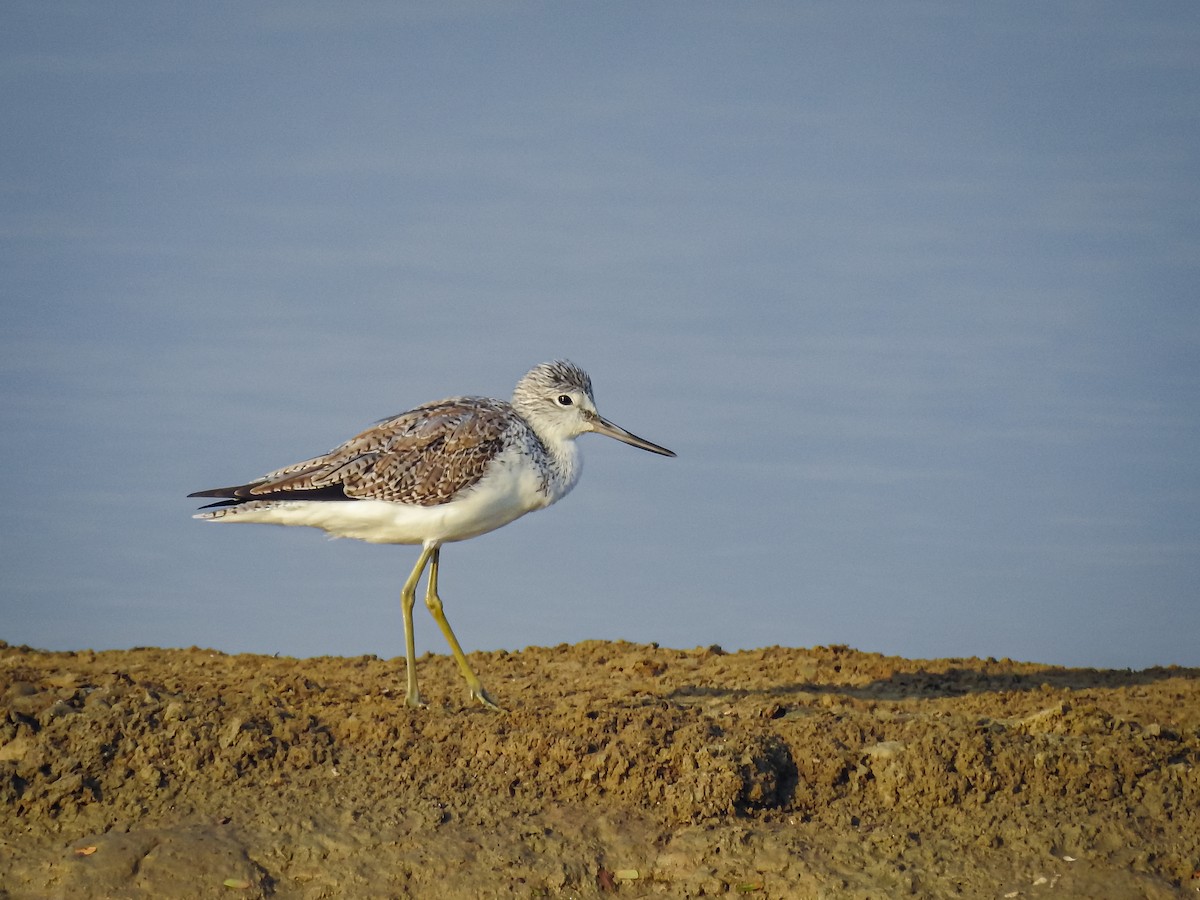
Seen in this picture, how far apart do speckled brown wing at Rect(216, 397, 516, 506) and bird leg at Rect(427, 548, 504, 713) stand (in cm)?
69

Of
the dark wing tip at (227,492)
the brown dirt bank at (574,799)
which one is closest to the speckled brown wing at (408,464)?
the dark wing tip at (227,492)

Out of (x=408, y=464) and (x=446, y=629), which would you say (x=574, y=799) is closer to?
(x=446, y=629)

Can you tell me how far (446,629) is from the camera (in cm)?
1140

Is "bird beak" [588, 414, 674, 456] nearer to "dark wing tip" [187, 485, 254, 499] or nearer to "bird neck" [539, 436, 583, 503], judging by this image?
"bird neck" [539, 436, 583, 503]

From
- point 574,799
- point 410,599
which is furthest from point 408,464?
point 574,799

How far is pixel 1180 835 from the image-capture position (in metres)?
9.34

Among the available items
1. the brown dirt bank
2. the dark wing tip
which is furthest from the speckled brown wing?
the brown dirt bank

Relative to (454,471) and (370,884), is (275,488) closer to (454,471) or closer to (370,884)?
(454,471)

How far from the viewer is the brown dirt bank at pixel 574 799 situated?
338 inches

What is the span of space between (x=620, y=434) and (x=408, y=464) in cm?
232

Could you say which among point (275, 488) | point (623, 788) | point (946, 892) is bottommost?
point (946, 892)

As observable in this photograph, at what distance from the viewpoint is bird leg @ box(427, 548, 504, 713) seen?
11.1 metres

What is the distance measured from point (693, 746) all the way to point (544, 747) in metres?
1.09

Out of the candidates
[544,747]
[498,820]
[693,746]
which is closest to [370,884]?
[498,820]
